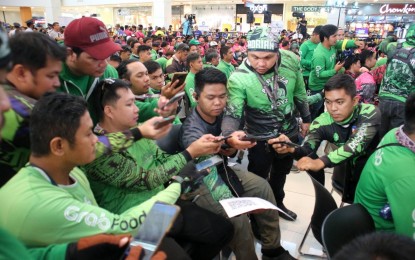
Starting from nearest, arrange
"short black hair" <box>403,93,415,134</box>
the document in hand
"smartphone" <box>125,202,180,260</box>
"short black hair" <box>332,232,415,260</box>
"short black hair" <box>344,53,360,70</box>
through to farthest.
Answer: "short black hair" <box>332,232,415,260</box> → "smartphone" <box>125,202,180,260</box> → "short black hair" <box>403,93,415,134</box> → the document in hand → "short black hair" <box>344,53,360,70</box>

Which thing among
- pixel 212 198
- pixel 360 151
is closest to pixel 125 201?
pixel 212 198

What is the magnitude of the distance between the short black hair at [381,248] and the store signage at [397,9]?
20.5 meters

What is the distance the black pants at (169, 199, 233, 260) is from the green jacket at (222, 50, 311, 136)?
0.58 m

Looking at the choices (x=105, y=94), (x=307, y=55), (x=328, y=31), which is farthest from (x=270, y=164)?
(x=307, y=55)

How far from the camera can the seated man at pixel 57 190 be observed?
0.96m

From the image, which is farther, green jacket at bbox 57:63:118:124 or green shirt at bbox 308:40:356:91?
green shirt at bbox 308:40:356:91

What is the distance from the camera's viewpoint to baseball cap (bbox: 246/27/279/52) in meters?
2.03

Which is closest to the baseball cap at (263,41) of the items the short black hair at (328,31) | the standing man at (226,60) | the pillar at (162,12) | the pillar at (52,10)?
the short black hair at (328,31)

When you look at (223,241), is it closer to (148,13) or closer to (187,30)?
(187,30)

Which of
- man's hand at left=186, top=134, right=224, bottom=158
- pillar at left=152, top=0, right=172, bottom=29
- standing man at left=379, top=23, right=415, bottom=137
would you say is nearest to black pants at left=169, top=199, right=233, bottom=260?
→ man's hand at left=186, top=134, right=224, bottom=158

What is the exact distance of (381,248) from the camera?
0.79 m

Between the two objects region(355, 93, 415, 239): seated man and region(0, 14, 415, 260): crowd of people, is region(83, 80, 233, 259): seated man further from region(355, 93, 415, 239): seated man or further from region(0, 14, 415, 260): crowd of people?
region(355, 93, 415, 239): seated man

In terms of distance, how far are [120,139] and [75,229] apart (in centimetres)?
52

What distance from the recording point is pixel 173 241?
4.59 ft
